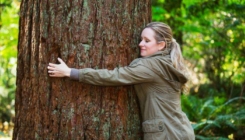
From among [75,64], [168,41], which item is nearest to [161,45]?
[168,41]

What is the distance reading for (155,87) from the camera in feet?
10.2

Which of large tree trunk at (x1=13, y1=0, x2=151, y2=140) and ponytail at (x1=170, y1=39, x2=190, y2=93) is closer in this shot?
large tree trunk at (x1=13, y1=0, x2=151, y2=140)

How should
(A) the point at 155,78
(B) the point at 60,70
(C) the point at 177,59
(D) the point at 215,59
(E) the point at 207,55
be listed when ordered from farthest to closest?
(E) the point at 207,55 → (D) the point at 215,59 → (C) the point at 177,59 → (A) the point at 155,78 → (B) the point at 60,70

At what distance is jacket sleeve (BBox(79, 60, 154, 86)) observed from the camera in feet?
9.54

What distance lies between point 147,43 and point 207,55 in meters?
12.0

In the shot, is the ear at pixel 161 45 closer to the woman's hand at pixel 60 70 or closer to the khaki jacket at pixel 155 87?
the khaki jacket at pixel 155 87

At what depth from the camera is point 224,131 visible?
22.0 ft

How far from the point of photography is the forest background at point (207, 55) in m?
6.73

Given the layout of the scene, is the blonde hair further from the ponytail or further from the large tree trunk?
the large tree trunk

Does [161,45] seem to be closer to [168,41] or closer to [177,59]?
[168,41]

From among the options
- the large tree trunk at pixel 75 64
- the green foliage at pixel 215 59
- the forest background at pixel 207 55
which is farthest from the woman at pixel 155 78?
the green foliage at pixel 215 59

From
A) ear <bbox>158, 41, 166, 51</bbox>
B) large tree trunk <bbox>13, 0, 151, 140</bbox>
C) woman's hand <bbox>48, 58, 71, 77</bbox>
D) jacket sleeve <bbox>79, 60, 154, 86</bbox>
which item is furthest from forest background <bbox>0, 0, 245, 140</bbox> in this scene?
woman's hand <bbox>48, 58, 71, 77</bbox>

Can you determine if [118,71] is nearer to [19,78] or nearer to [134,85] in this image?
[134,85]

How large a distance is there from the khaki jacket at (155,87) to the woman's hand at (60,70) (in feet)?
0.39
